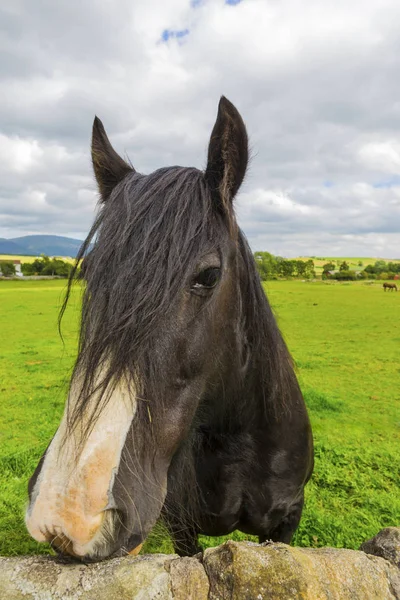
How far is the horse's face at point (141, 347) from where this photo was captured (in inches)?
48.8

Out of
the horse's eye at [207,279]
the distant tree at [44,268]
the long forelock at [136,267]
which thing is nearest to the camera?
the long forelock at [136,267]

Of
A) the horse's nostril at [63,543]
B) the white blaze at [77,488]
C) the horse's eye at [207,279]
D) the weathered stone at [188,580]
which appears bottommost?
the weathered stone at [188,580]

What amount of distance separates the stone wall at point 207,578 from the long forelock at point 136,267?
46cm

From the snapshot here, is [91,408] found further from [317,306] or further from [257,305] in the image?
[317,306]

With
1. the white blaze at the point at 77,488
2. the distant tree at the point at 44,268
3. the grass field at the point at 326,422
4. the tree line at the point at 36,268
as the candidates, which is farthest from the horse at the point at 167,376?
the tree line at the point at 36,268

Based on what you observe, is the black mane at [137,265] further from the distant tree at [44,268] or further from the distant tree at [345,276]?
the distant tree at [345,276]

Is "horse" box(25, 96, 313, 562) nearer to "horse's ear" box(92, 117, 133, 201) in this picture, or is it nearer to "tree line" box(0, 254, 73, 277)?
"horse's ear" box(92, 117, 133, 201)

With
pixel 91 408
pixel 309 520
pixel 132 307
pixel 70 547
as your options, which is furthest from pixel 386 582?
pixel 309 520

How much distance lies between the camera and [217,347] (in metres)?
1.84

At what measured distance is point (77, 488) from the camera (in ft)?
3.95

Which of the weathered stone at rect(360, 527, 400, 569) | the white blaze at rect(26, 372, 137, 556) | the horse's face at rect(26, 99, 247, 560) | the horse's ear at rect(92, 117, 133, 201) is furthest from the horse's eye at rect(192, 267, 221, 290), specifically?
the weathered stone at rect(360, 527, 400, 569)

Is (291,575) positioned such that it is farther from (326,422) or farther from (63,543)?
(326,422)

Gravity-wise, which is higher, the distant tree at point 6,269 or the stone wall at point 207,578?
the distant tree at point 6,269

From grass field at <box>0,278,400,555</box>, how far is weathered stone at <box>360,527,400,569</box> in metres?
1.22
